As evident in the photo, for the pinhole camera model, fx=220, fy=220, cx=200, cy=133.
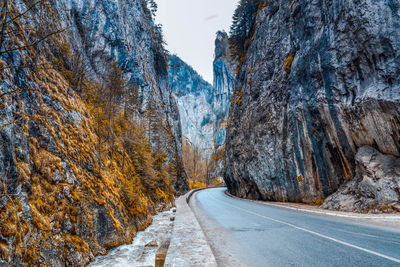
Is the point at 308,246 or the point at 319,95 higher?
the point at 319,95

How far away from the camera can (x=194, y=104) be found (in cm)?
13400

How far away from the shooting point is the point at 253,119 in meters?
23.5

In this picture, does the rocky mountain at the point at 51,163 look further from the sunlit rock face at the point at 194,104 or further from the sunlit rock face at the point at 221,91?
the sunlit rock face at the point at 194,104

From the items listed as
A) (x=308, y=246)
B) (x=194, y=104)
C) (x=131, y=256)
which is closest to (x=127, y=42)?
(x=131, y=256)

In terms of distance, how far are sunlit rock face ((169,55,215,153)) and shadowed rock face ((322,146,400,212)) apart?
111155 mm

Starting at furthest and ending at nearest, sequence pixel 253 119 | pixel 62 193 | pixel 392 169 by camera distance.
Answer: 1. pixel 253 119
2. pixel 392 169
3. pixel 62 193

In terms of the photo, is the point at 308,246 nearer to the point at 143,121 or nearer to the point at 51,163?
the point at 51,163

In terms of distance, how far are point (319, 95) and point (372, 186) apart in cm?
614

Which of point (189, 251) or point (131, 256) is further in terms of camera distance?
point (131, 256)

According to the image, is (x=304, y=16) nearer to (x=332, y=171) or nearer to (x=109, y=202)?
(x=332, y=171)

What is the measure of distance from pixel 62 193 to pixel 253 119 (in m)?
20.6

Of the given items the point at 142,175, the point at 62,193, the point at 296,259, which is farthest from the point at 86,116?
the point at 296,259

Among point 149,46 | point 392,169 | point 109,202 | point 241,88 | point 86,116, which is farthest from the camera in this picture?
point 149,46

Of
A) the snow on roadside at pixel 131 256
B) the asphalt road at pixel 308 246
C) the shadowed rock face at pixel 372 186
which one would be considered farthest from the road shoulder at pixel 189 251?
the shadowed rock face at pixel 372 186
